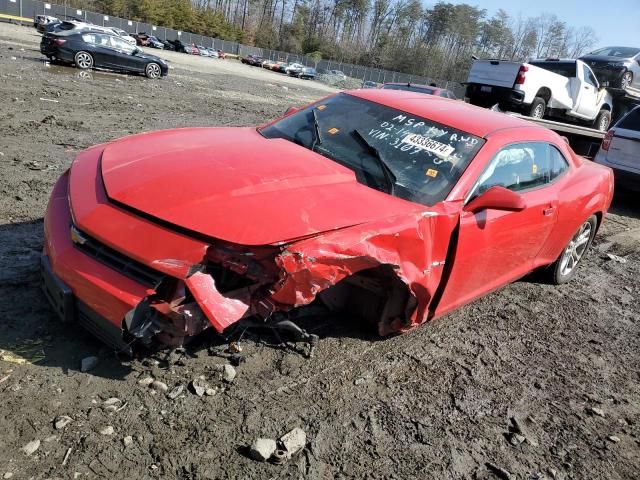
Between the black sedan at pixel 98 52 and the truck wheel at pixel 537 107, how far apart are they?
1345 cm

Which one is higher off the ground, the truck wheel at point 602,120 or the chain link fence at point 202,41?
the truck wheel at point 602,120

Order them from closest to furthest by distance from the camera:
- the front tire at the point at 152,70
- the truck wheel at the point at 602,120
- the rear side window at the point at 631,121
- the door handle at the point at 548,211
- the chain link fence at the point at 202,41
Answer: the door handle at the point at 548,211, the rear side window at the point at 631,121, the truck wheel at the point at 602,120, the front tire at the point at 152,70, the chain link fence at the point at 202,41

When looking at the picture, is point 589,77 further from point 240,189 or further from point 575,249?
point 240,189

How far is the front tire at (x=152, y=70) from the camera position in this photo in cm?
1822

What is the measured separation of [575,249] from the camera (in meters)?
5.07

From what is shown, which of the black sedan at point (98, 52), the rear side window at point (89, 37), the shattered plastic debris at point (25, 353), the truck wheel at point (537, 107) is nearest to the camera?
the shattered plastic debris at point (25, 353)

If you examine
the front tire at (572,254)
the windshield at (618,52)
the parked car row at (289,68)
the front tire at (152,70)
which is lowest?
the parked car row at (289,68)

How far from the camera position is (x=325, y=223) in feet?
8.28

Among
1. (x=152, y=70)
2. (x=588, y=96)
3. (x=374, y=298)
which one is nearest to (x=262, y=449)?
(x=374, y=298)

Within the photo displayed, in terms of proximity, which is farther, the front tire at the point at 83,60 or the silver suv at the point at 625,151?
the front tire at the point at 83,60

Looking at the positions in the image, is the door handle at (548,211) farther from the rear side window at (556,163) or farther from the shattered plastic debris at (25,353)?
the shattered plastic debris at (25,353)

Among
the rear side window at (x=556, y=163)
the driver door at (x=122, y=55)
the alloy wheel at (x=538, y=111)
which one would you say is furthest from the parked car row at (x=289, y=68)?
the rear side window at (x=556, y=163)

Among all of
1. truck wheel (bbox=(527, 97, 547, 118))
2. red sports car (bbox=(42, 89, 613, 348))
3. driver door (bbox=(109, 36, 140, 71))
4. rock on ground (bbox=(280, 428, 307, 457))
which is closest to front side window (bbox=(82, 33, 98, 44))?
driver door (bbox=(109, 36, 140, 71))

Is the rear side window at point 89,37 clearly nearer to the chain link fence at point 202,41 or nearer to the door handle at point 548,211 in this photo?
the door handle at point 548,211
